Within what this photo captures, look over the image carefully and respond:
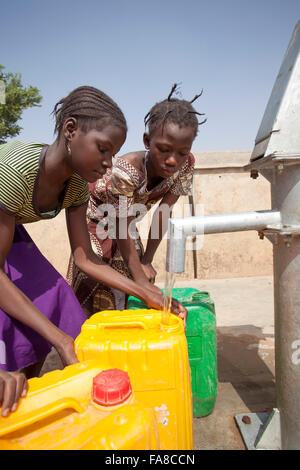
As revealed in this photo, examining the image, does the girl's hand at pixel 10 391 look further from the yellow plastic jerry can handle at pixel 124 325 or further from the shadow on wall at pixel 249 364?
the shadow on wall at pixel 249 364

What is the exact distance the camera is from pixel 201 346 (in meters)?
1.93

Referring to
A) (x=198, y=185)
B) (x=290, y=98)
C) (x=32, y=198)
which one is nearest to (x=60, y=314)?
(x=32, y=198)

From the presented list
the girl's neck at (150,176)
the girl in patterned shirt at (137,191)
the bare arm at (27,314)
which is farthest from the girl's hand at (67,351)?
the girl's neck at (150,176)

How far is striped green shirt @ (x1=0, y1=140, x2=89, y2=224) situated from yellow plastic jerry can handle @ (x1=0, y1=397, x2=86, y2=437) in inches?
31.1

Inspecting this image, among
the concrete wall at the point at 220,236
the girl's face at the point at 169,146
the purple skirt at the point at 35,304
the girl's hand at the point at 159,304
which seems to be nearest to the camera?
the purple skirt at the point at 35,304

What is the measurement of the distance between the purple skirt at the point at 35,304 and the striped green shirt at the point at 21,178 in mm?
181

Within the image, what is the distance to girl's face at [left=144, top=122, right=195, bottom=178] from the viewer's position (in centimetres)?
175

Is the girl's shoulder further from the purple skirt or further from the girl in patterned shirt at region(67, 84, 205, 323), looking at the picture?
the purple skirt

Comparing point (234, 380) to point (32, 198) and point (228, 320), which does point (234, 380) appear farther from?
point (32, 198)

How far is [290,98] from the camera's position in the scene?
146 cm

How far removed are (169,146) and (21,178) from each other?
809mm

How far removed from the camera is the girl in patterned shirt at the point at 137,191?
1.79m

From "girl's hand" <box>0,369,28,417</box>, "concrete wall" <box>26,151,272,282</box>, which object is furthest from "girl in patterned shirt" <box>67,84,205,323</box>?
"concrete wall" <box>26,151,272,282</box>

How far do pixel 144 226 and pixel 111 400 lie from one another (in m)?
5.05
